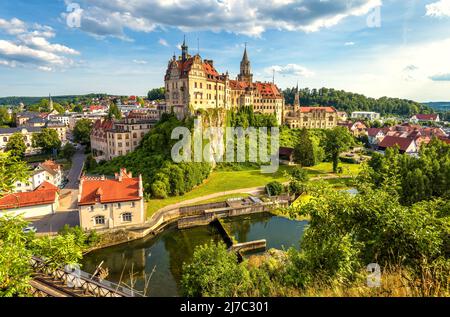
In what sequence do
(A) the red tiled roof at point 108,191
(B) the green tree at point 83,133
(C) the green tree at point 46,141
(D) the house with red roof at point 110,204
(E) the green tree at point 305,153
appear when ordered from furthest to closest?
(B) the green tree at point 83,133 < (C) the green tree at point 46,141 < (E) the green tree at point 305,153 < (A) the red tiled roof at point 108,191 < (D) the house with red roof at point 110,204

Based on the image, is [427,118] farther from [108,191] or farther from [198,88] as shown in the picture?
[108,191]

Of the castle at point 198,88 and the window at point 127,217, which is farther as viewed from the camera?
the castle at point 198,88

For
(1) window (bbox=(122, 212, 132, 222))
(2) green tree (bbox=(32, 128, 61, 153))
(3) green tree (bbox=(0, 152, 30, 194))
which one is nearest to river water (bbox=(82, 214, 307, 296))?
(1) window (bbox=(122, 212, 132, 222))

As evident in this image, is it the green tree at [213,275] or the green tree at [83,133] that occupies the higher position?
the green tree at [83,133]

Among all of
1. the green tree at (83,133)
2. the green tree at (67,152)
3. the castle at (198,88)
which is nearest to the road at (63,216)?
the green tree at (67,152)

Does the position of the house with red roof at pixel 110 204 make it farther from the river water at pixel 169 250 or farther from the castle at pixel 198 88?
the castle at pixel 198 88
